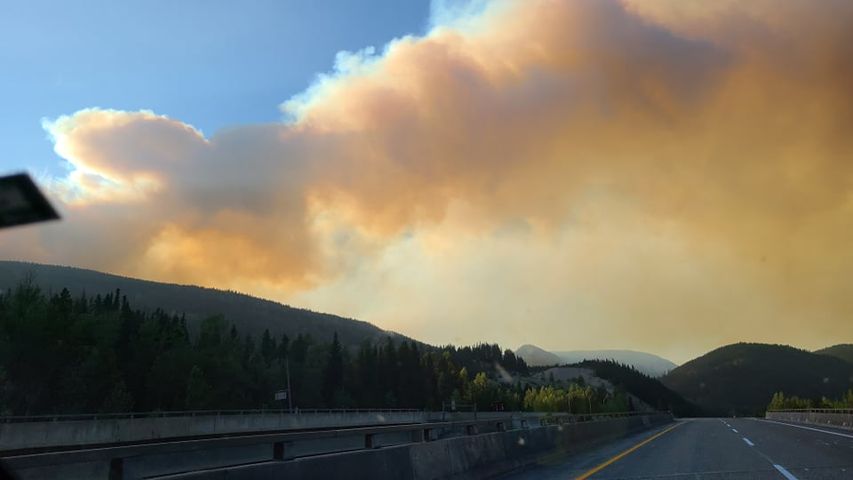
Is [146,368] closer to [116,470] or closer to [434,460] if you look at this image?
[434,460]

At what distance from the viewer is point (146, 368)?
103 meters

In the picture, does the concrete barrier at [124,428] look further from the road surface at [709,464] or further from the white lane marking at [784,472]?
the white lane marking at [784,472]

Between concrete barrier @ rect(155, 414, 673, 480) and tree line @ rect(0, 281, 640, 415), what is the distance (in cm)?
7090

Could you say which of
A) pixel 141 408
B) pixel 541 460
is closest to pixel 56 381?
pixel 141 408

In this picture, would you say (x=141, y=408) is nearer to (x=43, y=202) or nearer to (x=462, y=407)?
(x=462, y=407)

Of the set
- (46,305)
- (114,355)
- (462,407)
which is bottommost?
(462,407)

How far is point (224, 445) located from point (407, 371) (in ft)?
567

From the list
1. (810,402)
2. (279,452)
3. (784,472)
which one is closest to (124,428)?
(279,452)

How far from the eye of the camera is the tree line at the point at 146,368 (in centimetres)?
7981

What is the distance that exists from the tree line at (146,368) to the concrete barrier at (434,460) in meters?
70.9

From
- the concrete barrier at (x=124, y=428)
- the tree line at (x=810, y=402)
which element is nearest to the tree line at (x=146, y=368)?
the concrete barrier at (x=124, y=428)

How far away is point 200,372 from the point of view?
101562 millimetres

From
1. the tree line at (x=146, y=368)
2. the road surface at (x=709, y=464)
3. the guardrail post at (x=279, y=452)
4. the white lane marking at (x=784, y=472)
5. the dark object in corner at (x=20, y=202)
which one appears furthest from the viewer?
the tree line at (x=146, y=368)

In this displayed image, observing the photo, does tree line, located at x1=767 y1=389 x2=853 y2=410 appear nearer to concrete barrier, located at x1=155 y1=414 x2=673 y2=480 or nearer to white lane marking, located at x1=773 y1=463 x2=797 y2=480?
concrete barrier, located at x1=155 y1=414 x2=673 y2=480
